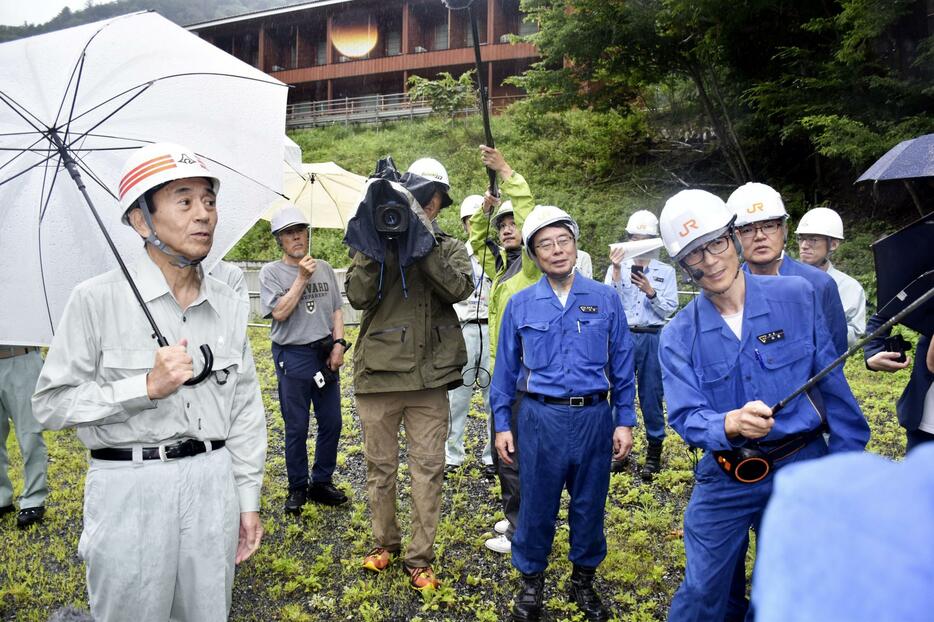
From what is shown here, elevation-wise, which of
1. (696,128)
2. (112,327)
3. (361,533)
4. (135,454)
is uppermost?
(696,128)

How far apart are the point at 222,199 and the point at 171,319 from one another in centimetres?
71

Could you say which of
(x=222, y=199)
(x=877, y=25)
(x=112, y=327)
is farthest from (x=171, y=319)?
(x=877, y=25)

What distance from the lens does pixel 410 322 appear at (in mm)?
3924

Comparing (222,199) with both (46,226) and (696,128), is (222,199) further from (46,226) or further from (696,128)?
(696,128)

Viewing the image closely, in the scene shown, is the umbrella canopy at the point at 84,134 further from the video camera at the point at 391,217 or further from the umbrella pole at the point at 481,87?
the umbrella pole at the point at 481,87

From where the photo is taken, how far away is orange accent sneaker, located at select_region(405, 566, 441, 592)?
149 inches

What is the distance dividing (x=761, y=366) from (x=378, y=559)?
2653mm

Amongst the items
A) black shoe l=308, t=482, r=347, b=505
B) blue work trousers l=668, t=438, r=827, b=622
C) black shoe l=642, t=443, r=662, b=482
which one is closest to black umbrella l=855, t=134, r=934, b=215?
blue work trousers l=668, t=438, r=827, b=622

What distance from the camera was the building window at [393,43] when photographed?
29.4 metres

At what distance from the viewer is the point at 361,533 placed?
464 cm

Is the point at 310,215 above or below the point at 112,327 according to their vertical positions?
above

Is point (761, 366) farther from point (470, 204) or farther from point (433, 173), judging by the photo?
point (470, 204)

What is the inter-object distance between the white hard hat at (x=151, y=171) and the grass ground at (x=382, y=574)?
2568mm

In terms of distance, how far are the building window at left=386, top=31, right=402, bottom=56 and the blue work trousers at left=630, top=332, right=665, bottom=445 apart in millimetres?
26561
